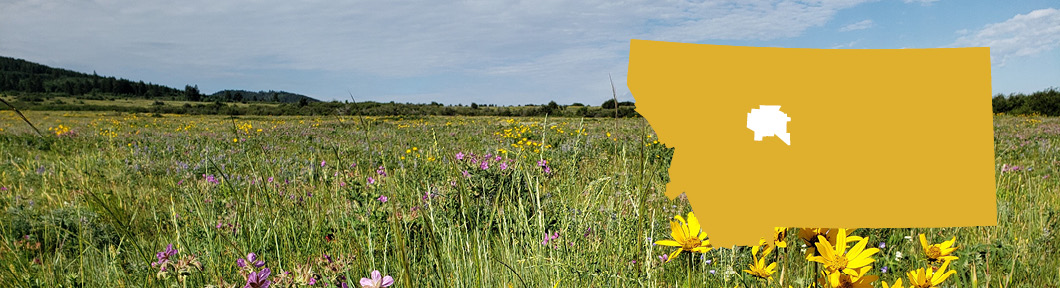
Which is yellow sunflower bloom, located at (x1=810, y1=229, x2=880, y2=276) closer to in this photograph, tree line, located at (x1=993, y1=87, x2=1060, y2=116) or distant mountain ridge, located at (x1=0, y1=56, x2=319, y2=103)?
tree line, located at (x1=993, y1=87, x2=1060, y2=116)

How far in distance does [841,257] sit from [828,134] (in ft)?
0.88

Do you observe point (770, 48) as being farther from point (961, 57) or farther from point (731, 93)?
point (961, 57)

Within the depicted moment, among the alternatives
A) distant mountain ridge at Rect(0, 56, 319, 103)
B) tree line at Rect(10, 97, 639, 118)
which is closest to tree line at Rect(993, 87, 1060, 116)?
tree line at Rect(10, 97, 639, 118)

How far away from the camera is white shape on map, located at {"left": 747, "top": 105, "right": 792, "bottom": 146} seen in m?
1.03

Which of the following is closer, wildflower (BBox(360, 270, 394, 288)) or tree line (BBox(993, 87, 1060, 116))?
wildflower (BBox(360, 270, 394, 288))

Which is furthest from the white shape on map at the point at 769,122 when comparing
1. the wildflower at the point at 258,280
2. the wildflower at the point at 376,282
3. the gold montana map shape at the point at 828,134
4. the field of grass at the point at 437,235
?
the wildflower at the point at 258,280

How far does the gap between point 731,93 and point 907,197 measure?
0.44 m

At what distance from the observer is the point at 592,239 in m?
2.34

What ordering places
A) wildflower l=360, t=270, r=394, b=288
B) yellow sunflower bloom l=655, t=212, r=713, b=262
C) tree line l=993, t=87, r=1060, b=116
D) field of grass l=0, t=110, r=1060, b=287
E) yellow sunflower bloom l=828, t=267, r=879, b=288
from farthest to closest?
tree line l=993, t=87, r=1060, b=116 → field of grass l=0, t=110, r=1060, b=287 → yellow sunflower bloom l=655, t=212, r=713, b=262 → yellow sunflower bloom l=828, t=267, r=879, b=288 → wildflower l=360, t=270, r=394, b=288

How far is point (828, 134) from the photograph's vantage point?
1.03 m

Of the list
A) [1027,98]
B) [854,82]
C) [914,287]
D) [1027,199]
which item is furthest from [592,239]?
[1027,98]

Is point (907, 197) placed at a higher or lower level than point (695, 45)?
lower

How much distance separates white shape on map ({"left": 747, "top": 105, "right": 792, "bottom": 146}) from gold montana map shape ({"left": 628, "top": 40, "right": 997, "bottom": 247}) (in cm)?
1

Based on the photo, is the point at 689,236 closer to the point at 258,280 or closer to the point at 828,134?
the point at 828,134
